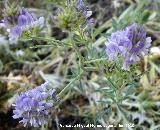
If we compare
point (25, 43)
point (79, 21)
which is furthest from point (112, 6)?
point (79, 21)

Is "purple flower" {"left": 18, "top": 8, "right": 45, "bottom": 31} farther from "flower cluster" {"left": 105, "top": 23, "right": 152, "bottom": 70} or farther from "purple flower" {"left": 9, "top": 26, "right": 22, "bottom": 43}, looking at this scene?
"flower cluster" {"left": 105, "top": 23, "right": 152, "bottom": 70}

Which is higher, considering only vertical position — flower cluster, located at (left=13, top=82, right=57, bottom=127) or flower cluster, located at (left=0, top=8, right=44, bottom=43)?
flower cluster, located at (left=0, top=8, right=44, bottom=43)

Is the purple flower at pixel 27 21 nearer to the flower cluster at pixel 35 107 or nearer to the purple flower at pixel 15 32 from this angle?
the purple flower at pixel 15 32

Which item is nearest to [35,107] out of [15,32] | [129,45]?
[15,32]

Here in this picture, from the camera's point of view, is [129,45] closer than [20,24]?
Yes

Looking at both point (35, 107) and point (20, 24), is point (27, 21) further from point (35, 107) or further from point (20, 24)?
point (35, 107)

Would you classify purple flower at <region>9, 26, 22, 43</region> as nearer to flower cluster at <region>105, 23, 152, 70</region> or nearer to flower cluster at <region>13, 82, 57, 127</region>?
flower cluster at <region>13, 82, 57, 127</region>

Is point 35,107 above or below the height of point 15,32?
below

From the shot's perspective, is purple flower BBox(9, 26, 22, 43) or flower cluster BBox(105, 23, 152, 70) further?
purple flower BBox(9, 26, 22, 43)

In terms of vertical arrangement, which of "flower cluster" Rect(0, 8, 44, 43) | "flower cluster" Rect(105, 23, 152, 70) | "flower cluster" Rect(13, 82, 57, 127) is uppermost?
"flower cluster" Rect(0, 8, 44, 43)

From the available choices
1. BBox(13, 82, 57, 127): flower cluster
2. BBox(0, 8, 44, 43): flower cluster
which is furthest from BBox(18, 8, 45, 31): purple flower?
BBox(13, 82, 57, 127): flower cluster
